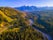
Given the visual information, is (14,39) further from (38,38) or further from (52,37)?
(52,37)

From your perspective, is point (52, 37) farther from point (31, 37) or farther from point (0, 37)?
point (0, 37)

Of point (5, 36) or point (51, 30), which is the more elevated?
point (5, 36)

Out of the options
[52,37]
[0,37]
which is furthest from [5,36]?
[52,37]

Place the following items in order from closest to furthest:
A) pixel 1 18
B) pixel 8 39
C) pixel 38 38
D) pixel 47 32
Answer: pixel 8 39, pixel 38 38, pixel 47 32, pixel 1 18

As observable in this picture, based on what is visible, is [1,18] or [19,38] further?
[1,18]

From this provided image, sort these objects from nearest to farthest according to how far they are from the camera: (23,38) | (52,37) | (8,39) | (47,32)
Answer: (8,39) < (23,38) < (52,37) < (47,32)

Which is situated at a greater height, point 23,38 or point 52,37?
point 23,38

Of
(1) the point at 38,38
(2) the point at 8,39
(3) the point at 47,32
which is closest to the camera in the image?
(2) the point at 8,39

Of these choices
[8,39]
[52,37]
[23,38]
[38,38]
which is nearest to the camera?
[8,39]

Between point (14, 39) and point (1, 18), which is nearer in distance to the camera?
point (14, 39)

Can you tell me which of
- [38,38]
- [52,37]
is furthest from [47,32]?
[38,38]
